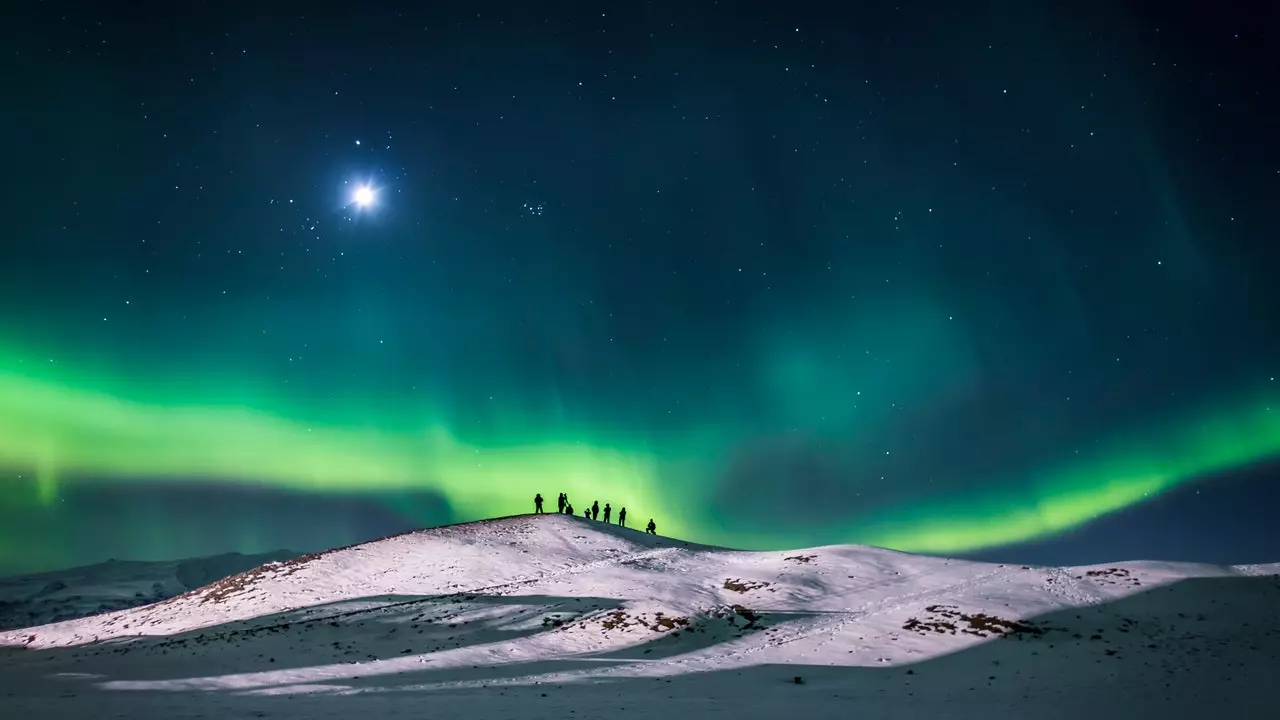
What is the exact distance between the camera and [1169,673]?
20031 millimetres

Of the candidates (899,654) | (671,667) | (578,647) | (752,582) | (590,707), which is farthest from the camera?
(752,582)

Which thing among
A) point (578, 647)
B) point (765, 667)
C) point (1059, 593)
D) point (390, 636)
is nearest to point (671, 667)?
point (765, 667)

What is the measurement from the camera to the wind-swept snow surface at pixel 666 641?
1673 cm

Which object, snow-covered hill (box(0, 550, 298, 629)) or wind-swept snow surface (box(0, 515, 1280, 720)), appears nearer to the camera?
wind-swept snow surface (box(0, 515, 1280, 720))

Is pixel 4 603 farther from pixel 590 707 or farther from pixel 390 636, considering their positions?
pixel 590 707

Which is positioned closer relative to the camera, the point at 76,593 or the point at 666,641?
the point at 666,641

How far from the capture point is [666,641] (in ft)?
82.9

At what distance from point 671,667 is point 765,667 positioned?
9.82 ft

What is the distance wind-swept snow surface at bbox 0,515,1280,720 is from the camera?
16734 millimetres

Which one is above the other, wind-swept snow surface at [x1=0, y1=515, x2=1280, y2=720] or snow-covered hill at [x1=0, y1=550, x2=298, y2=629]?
wind-swept snow surface at [x1=0, y1=515, x2=1280, y2=720]

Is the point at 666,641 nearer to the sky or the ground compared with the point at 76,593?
nearer to the sky

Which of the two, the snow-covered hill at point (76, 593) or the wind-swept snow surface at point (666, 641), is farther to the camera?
the snow-covered hill at point (76, 593)

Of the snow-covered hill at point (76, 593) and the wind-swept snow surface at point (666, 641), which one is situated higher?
the wind-swept snow surface at point (666, 641)

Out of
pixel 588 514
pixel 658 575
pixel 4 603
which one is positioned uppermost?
pixel 588 514
